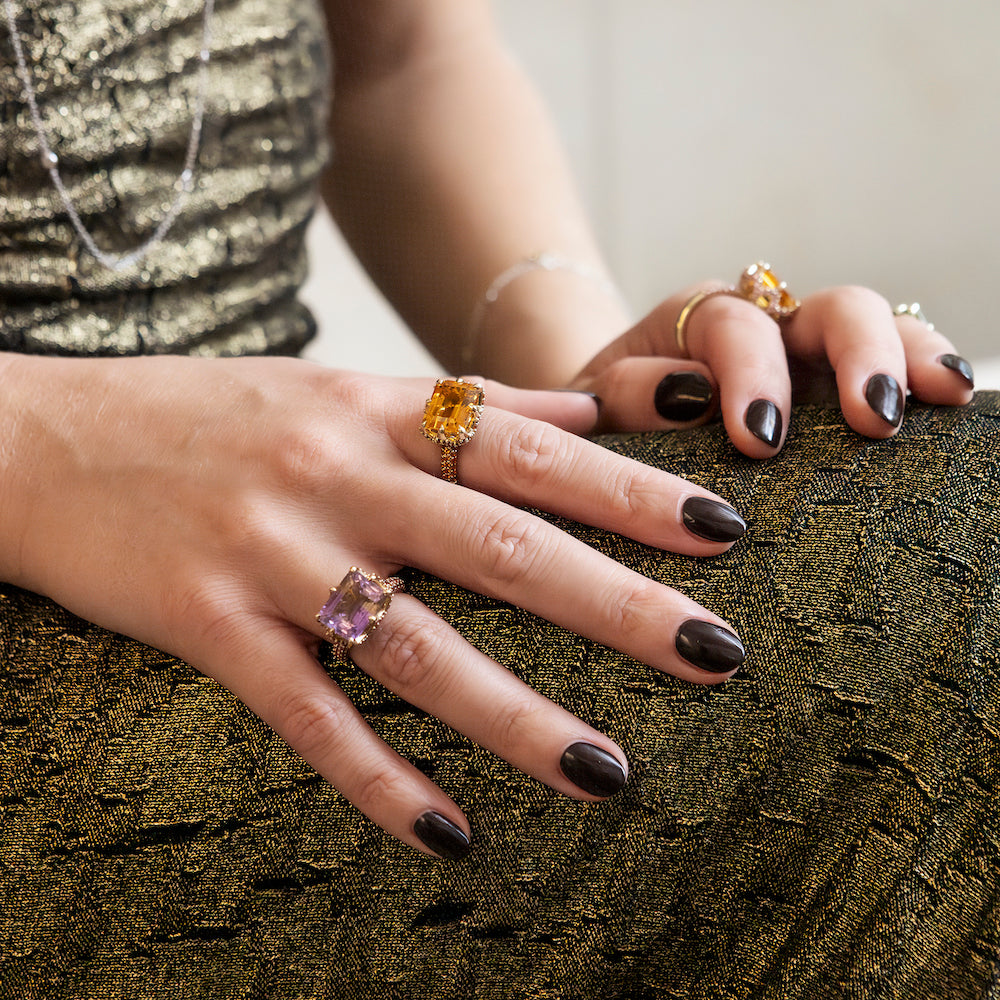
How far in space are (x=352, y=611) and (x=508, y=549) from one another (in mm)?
80

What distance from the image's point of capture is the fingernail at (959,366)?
1.65 ft

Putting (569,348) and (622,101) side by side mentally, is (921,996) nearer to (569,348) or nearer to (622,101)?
(569,348)

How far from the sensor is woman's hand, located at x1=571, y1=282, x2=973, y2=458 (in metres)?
0.49

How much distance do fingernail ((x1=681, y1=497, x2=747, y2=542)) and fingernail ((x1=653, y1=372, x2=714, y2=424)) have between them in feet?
0.47

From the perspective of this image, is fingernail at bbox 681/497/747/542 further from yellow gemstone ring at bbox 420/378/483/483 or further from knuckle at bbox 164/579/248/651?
knuckle at bbox 164/579/248/651

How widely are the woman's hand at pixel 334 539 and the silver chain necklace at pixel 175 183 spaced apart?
289 millimetres

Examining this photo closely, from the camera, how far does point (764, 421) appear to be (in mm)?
486

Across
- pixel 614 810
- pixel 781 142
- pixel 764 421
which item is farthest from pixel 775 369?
pixel 781 142

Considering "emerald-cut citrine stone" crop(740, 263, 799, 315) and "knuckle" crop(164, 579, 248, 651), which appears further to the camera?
"emerald-cut citrine stone" crop(740, 263, 799, 315)

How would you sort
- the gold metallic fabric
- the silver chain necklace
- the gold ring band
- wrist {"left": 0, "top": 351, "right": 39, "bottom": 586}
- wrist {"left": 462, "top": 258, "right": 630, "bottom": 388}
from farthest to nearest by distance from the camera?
wrist {"left": 462, "top": 258, "right": 630, "bottom": 388} → the silver chain necklace → the gold ring band → wrist {"left": 0, "top": 351, "right": 39, "bottom": 586} → the gold metallic fabric

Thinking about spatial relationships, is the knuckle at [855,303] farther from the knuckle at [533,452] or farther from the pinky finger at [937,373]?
the knuckle at [533,452]

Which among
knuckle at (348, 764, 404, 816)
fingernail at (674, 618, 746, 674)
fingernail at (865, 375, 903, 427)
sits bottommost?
knuckle at (348, 764, 404, 816)

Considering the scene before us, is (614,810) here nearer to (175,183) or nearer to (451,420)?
(451,420)

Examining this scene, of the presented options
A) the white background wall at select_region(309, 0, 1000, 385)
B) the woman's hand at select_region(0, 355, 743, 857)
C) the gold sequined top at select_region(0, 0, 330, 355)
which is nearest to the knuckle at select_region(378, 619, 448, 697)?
the woman's hand at select_region(0, 355, 743, 857)
